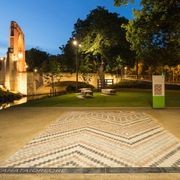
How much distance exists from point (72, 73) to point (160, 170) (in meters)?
54.6

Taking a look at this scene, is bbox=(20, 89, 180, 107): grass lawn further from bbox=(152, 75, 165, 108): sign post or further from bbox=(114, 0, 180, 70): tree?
bbox=(114, 0, 180, 70): tree

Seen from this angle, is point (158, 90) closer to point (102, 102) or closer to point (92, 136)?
point (102, 102)

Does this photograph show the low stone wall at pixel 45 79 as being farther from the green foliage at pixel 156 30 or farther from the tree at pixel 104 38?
the green foliage at pixel 156 30

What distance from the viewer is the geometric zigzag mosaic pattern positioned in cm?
620

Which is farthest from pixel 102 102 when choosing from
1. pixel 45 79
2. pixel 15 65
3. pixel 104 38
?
pixel 45 79

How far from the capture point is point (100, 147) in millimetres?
7461

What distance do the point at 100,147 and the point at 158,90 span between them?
9.06 m

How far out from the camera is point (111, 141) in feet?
26.6

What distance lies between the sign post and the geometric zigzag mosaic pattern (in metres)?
4.97

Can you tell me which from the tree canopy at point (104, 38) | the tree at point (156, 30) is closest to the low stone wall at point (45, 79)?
the tree canopy at point (104, 38)

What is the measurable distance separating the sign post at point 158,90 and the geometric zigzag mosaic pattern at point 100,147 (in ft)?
16.3

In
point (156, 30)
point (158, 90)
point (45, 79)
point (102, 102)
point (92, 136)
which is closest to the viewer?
point (92, 136)

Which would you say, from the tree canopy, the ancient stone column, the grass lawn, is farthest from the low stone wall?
the grass lawn

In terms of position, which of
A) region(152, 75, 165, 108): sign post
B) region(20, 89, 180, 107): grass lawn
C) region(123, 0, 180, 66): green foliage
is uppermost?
region(123, 0, 180, 66): green foliage
